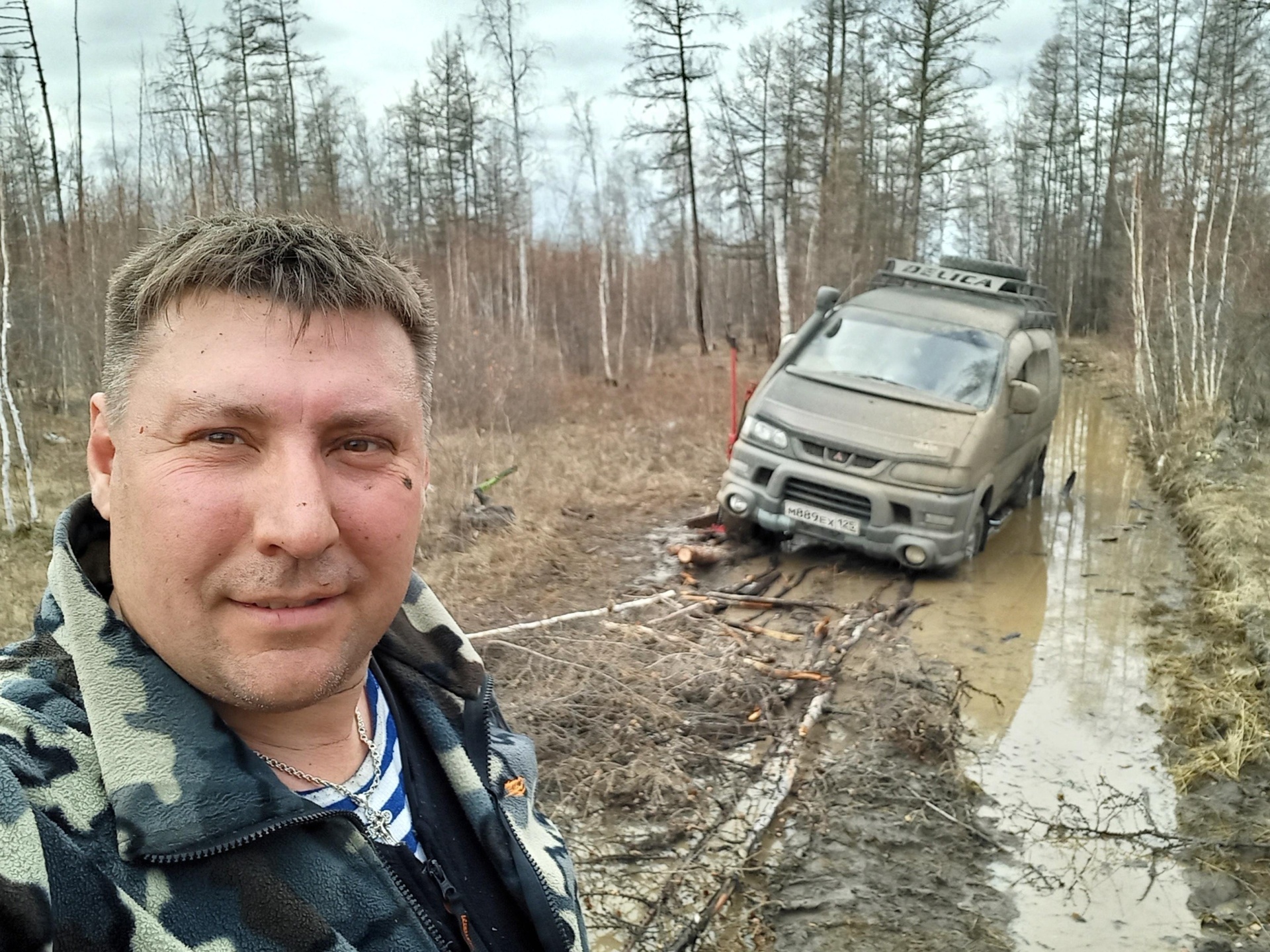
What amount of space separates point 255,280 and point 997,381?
7437mm

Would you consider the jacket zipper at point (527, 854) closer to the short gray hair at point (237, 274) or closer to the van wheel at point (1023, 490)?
the short gray hair at point (237, 274)

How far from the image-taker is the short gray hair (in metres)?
1.21

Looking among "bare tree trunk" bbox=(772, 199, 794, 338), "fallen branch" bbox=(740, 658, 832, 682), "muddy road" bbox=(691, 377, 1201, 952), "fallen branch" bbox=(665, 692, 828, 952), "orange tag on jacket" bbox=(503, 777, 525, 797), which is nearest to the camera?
"orange tag on jacket" bbox=(503, 777, 525, 797)

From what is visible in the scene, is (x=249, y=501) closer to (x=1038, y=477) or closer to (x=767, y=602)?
(x=767, y=602)

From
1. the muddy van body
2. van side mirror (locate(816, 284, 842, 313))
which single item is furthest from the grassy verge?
van side mirror (locate(816, 284, 842, 313))

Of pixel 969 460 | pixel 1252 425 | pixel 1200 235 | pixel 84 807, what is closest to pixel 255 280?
pixel 84 807

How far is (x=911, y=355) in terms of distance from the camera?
8016 mm

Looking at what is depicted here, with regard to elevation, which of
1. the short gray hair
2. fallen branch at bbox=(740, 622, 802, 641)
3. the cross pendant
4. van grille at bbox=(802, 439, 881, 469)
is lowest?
fallen branch at bbox=(740, 622, 802, 641)

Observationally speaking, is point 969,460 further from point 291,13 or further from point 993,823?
point 291,13

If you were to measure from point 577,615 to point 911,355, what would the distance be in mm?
3700

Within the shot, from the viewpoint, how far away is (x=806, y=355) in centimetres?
822

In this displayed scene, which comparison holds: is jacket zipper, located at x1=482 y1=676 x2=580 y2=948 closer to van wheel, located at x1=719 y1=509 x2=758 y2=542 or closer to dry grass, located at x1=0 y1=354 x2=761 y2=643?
dry grass, located at x1=0 y1=354 x2=761 y2=643

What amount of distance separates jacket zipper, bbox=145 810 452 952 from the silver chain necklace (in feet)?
0.16

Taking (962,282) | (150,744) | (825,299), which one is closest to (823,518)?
(825,299)
